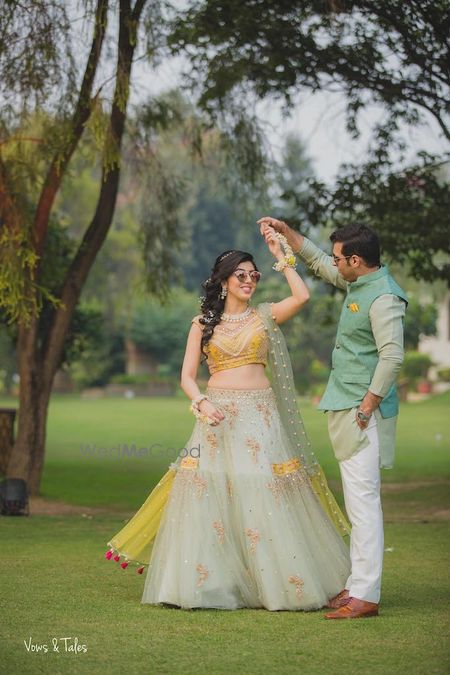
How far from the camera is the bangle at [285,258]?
685 centimetres

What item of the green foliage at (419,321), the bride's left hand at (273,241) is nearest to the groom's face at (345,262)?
the bride's left hand at (273,241)

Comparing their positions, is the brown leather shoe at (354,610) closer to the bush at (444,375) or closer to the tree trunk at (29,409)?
the tree trunk at (29,409)

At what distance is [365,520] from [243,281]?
1.57 meters

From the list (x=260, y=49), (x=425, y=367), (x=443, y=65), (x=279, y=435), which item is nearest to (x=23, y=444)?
(x=260, y=49)

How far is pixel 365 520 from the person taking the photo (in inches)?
249

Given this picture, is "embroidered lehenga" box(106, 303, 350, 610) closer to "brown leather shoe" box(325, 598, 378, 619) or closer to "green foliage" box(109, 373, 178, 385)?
"brown leather shoe" box(325, 598, 378, 619)

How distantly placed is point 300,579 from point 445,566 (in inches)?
97.4

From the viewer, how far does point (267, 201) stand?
14609 mm

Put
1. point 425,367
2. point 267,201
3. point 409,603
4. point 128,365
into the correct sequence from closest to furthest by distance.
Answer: point 409,603
point 267,201
point 425,367
point 128,365

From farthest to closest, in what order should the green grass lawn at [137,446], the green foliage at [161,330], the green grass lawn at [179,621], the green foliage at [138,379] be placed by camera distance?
the green foliage at [161,330] < the green foliage at [138,379] < the green grass lawn at [137,446] < the green grass lawn at [179,621]

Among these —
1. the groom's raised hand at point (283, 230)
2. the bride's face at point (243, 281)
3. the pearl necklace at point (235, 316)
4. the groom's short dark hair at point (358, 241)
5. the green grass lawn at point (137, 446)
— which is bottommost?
the green grass lawn at point (137, 446)

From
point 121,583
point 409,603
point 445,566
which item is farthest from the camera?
point 445,566

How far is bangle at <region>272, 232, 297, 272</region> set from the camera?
6846 mm

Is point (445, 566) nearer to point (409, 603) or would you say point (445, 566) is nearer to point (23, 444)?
point (409, 603)
